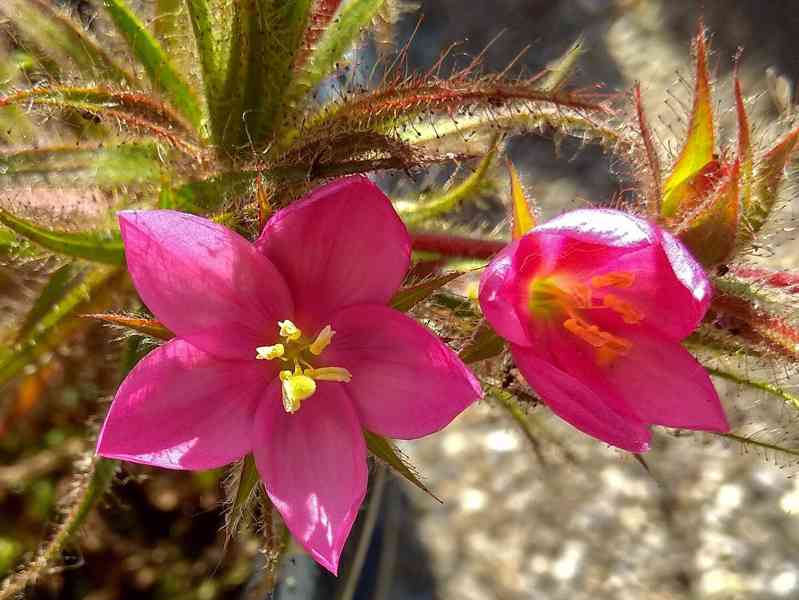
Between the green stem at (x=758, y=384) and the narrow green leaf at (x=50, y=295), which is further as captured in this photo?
the narrow green leaf at (x=50, y=295)

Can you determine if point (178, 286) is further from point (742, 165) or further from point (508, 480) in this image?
point (508, 480)

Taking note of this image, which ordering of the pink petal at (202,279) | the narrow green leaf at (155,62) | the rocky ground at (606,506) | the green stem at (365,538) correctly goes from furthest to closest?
the rocky ground at (606,506), the green stem at (365,538), the narrow green leaf at (155,62), the pink petal at (202,279)

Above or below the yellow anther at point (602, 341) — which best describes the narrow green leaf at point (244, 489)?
below

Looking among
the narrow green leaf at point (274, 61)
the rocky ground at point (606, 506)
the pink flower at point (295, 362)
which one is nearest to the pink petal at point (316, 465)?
the pink flower at point (295, 362)

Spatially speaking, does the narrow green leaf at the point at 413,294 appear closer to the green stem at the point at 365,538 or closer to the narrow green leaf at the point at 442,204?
the narrow green leaf at the point at 442,204

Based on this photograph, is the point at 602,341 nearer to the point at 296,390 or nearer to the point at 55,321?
the point at 296,390

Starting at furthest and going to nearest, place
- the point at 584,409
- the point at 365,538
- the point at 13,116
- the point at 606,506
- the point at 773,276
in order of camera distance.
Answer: the point at 606,506, the point at 365,538, the point at 13,116, the point at 773,276, the point at 584,409

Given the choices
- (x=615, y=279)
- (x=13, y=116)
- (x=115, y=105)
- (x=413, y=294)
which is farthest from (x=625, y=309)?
(x=13, y=116)
